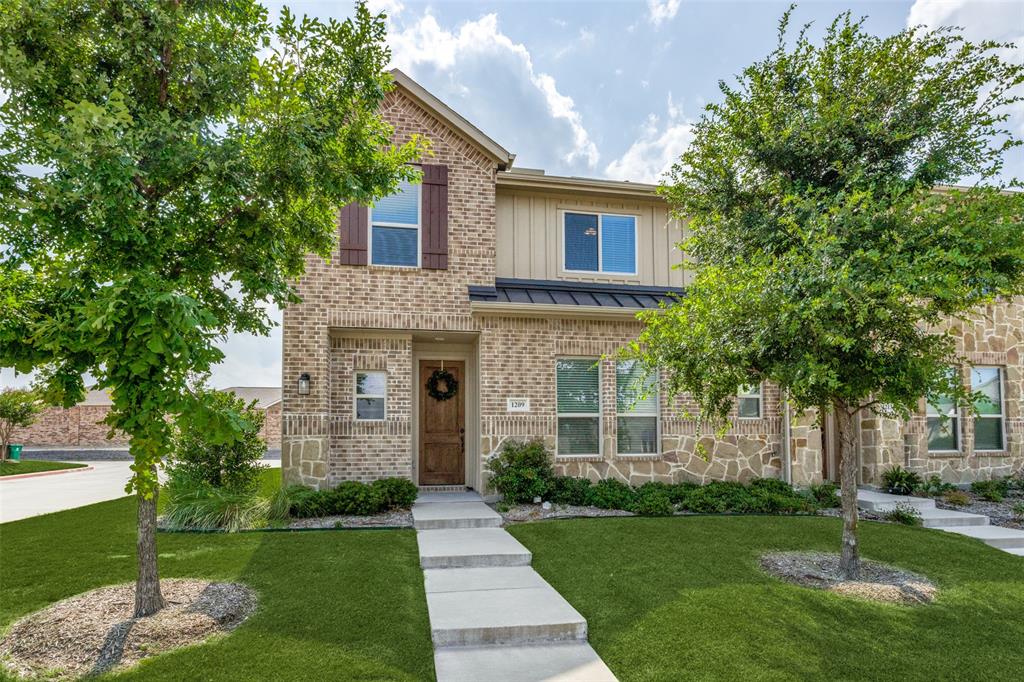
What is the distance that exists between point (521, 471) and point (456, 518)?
1.79 m

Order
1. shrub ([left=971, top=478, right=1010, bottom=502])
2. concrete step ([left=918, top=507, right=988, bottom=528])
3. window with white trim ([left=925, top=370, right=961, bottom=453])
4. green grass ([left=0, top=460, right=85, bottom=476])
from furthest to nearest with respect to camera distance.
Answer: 1. green grass ([left=0, top=460, right=85, bottom=476])
2. window with white trim ([left=925, top=370, right=961, bottom=453])
3. shrub ([left=971, top=478, right=1010, bottom=502])
4. concrete step ([left=918, top=507, right=988, bottom=528])

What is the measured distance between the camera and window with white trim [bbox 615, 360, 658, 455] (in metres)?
11.2

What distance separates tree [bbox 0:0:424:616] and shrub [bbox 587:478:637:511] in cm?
630

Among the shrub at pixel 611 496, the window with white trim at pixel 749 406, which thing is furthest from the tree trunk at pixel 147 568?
the window with white trim at pixel 749 406

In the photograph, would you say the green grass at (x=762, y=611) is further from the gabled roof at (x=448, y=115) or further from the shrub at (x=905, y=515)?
the gabled roof at (x=448, y=115)

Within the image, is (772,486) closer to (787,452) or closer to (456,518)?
(787,452)

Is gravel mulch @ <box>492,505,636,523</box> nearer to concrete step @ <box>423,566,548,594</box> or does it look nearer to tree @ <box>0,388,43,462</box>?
concrete step @ <box>423,566,548,594</box>

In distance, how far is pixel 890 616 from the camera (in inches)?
211

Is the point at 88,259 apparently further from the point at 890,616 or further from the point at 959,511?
the point at 959,511

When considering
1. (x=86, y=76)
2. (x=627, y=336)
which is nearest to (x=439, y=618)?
(x=86, y=76)

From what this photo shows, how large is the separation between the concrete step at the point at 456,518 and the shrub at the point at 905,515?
6.50 meters

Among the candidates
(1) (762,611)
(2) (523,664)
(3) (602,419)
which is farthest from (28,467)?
(1) (762,611)

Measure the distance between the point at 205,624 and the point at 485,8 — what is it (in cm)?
828

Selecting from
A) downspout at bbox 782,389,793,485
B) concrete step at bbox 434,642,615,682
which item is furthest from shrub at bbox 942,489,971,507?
concrete step at bbox 434,642,615,682
